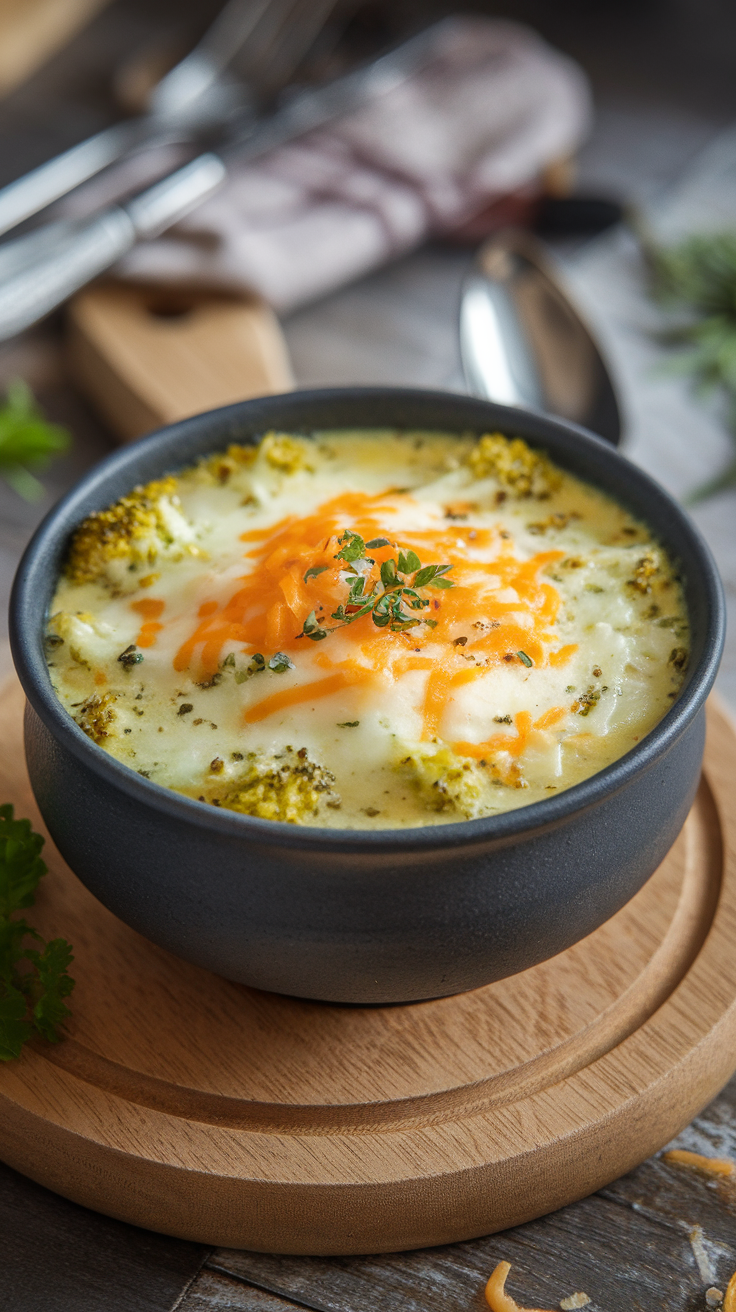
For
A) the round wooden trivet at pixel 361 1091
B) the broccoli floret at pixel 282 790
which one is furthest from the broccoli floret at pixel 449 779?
→ the round wooden trivet at pixel 361 1091

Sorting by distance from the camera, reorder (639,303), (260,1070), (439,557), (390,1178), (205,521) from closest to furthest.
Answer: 1. (390,1178)
2. (260,1070)
3. (439,557)
4. (205,521)
5. (639,303)

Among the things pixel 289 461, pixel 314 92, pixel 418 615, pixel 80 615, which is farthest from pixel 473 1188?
pixel 314 92

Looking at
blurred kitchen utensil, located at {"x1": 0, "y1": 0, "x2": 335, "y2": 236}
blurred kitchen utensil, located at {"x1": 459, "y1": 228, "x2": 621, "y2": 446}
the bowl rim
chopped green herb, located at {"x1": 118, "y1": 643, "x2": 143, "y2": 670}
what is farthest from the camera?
blurred kitchen utensil, located at {"x1": 0, "y1": 0, "x2": 335, "y2": 236}

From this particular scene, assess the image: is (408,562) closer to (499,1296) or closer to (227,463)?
(227,463)

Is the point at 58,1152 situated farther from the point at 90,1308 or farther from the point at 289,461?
the point at 289,461

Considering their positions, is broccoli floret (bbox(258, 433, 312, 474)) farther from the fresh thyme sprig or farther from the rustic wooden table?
the fresh thyme sprig

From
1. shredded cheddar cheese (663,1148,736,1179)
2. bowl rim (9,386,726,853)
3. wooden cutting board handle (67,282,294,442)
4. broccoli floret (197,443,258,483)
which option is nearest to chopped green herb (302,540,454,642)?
bowl rim (9,386,726,853)

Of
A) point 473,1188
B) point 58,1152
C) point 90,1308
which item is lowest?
point 473,1188

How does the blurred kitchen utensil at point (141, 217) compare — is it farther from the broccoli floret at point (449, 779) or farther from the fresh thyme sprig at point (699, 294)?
the broccoli floret at point (449, 779)
